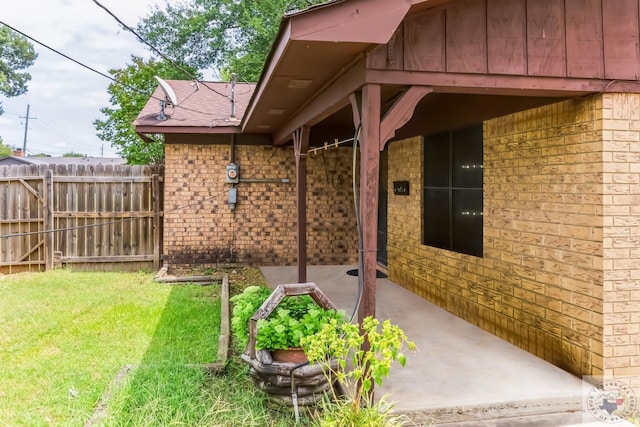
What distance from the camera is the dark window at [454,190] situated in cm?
504

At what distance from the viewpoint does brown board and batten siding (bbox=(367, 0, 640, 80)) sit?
3.15 metres

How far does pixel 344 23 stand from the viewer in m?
2.77

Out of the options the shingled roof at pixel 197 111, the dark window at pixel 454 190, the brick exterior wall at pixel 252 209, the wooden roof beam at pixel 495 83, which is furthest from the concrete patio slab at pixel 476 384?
the shingled roof at pixel 197 111

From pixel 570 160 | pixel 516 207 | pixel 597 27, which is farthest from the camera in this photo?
pixel 516 207

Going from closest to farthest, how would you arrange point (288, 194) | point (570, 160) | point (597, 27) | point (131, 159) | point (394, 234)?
point (597, 27) → point (570, 160) → point (394, 234) → point (288, 194) → point (131, 159)

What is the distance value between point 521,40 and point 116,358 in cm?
421

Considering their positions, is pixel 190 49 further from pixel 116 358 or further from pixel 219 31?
pixel 116 358

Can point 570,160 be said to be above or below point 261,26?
below

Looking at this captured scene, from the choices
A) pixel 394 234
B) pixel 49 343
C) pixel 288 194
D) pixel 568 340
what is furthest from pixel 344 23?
pixel 288 194

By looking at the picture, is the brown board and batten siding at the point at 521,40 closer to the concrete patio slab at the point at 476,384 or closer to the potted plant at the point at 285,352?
the potted plant at the point at 285,352

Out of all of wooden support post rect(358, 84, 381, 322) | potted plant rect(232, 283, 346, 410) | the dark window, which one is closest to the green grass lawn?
potted plant rect(232, 283, 346, 410)

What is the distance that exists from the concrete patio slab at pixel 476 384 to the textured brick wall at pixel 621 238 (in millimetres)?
396

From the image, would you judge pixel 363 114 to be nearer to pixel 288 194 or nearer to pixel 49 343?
pixel 49 343

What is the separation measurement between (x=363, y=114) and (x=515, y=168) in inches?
78.9
